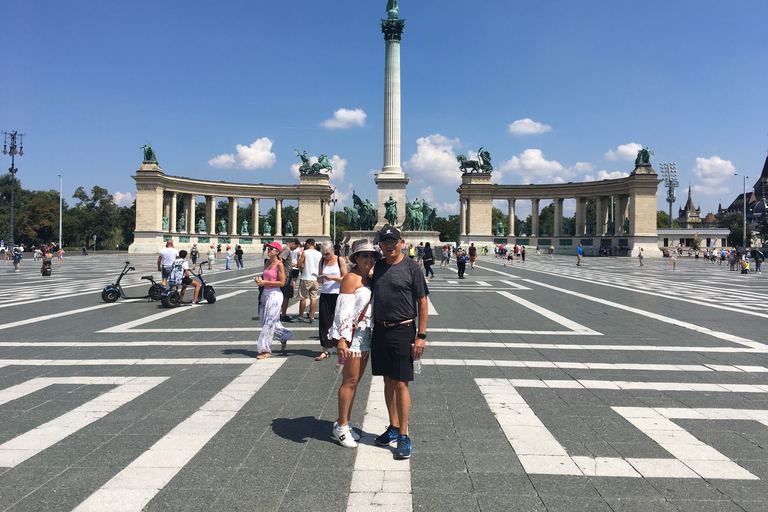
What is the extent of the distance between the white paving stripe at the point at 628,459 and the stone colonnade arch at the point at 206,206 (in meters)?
64.1

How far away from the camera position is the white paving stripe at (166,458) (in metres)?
3.54

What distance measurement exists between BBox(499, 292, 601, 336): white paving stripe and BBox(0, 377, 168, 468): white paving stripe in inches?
328

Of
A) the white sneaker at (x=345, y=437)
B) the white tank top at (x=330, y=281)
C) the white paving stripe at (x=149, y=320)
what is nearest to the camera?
the white sneaker at (x=345, y=437)

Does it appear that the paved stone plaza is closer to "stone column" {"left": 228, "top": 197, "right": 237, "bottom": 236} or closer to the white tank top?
A: the white tank top

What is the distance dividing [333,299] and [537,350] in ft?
12.1

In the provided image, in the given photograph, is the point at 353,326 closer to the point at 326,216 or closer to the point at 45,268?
the point at 45,268

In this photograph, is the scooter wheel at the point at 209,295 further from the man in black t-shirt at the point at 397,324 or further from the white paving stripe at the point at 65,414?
the man in black t-shirt at the point at 397,324

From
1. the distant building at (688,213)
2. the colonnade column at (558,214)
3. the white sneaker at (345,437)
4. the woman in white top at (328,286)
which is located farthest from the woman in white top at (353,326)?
the distant building at (688,213)

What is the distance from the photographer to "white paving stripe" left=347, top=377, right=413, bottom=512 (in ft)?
11.5

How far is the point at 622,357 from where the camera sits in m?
8.24

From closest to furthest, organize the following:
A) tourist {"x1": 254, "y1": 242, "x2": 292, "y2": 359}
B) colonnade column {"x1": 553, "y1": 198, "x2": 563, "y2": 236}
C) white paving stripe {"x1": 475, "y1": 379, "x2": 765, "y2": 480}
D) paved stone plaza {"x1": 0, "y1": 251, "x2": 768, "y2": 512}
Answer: paved stone plaza {"x1": 0, "y1": 251, "x2": 768, "y2": 512}, white paving stripe {"x1": 475, "y1": 379, "x2": 765, "y2": 480}, tourist {"x1": 254, "y1": 242, "x2": 292, "y2": 359}, colonnade column {"x1": 553, "y1": 198, "x2": 563, "y2": 236}

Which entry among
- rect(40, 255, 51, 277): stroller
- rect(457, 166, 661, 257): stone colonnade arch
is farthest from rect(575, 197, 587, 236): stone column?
rect(40, 255, 51, 277): stroller

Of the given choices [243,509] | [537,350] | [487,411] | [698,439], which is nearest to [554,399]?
[487,411]

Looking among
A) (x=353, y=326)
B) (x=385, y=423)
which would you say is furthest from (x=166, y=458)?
(x=385, y=423)
